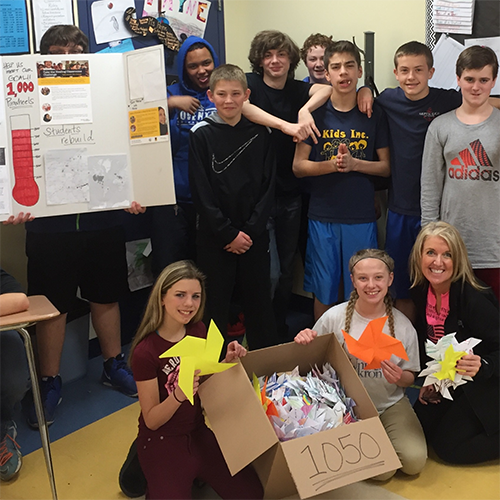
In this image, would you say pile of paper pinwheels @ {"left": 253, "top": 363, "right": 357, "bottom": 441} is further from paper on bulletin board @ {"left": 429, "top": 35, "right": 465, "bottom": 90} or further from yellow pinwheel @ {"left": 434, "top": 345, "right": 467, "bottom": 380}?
paper on bulletin board @ {"left": 429, "top": 35, "right": 465, "bottom": 90}

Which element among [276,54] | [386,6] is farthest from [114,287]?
[386,6]

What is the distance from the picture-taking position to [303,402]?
1.81m

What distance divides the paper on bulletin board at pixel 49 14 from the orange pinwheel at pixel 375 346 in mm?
1901

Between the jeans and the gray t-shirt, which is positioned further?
the gray t-shirt

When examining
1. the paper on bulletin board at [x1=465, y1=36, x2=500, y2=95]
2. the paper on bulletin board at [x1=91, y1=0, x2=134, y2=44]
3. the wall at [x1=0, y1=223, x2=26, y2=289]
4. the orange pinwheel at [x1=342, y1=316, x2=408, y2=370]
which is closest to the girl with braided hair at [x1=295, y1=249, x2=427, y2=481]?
the orange pinwheel at [x1=342, y1=316, x2=408, y2=370]

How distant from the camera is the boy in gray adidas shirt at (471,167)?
2.14 m

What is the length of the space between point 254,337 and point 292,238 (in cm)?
55

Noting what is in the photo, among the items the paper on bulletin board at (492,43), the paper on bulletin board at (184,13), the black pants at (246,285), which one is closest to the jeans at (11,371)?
the black pants at (246,285)

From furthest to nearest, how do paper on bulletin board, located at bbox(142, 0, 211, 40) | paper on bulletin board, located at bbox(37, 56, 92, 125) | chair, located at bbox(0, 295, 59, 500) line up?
paper on bulletin board, located at bbox(142, 0, 211, 40)
paper on bulletin board, located at bbox(37, 56, 92, 125)
chair, located at bbox(0, 295, 59, 500)

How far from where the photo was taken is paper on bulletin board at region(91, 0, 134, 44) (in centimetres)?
272

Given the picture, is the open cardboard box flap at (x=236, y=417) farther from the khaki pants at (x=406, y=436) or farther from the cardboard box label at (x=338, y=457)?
the khaki pants at (x=406, y=436)

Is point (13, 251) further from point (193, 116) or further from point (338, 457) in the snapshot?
point (338, 457)

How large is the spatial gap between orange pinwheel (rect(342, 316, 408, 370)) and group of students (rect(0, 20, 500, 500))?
0.11 meters

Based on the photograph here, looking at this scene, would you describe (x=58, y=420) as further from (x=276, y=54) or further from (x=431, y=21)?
(x=431, y=21)
